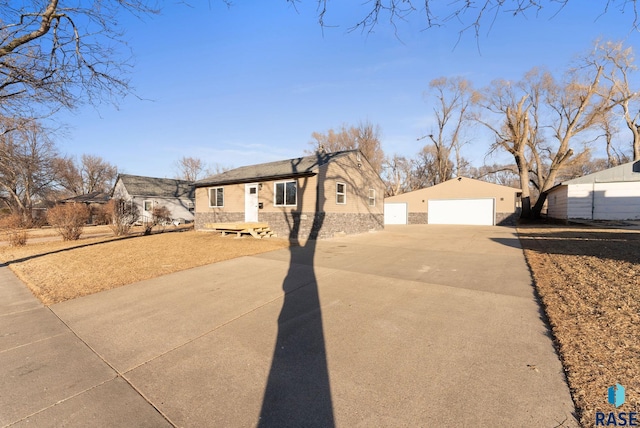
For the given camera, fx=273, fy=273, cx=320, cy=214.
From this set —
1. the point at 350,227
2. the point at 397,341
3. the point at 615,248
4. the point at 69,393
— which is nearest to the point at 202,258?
the point at 69,393

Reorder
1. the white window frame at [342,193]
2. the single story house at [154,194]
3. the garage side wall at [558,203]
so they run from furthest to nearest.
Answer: the single story house at [154,194] < the garage side wall at [558,203] < the white window frame at [342,193]

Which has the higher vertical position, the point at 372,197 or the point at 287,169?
the point at 287,169

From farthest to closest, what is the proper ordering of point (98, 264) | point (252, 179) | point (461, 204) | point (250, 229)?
1. point (461, 204)
2. point (252, 179)
3. point (250, 229)
4. point (98, 264)

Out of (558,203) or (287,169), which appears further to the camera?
(558,203)

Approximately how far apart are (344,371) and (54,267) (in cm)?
862

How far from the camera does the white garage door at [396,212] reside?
2648 centimetres

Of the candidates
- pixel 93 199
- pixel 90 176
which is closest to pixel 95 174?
pixel 90 176

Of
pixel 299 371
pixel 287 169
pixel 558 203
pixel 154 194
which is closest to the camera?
pixel 299 371

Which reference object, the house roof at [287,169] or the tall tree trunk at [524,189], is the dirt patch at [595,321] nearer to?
the house roof at [287,169]

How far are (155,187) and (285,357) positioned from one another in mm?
31366

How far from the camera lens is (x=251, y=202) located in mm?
15148
